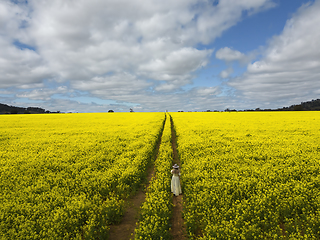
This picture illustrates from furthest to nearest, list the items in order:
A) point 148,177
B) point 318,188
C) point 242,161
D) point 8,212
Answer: point 242,161 < point 148,177 < point 318,188 < point 8,212

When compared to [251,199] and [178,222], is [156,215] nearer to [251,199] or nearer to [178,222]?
[178,222]

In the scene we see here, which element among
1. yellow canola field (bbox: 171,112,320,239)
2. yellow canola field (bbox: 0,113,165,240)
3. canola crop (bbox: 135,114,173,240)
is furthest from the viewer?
yellow canola field (bbox: 0,113,165,240)

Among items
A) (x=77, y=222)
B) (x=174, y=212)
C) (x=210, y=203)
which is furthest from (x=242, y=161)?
(x=77, y=222)

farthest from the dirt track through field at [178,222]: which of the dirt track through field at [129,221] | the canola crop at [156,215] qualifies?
the dirt track through field at [129,221]

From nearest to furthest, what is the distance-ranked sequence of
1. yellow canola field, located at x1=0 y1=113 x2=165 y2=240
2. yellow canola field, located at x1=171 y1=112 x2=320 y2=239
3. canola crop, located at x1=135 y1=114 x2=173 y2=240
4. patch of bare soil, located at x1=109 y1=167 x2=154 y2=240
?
canola crop, located at x1=135 y1=114 x2=173 y2=240 < yellow canola field, located at x1=171 y1=112 x2=320 y2=239 < yellow canola field, located at x1=0 y1=113 x2=165 y2=240 < patch of bare soil, located at x1=109 y1=167 x2=154 y2=240

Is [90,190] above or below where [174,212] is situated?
above

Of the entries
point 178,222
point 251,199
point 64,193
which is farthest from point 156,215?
point 64,193

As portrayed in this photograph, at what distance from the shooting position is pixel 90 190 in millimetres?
8039

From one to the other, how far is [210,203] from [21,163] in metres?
12.4

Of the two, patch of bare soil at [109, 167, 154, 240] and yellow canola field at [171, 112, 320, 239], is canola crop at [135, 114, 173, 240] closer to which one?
patch of bare soil at [109, 167, 154, 240]

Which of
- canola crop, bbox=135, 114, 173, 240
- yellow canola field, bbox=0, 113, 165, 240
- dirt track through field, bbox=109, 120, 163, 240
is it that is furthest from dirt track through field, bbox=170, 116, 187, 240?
yellow canola field, bbox=0, 113, 165, 240

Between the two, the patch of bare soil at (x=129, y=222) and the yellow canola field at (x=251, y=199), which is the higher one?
the yellow canola field at (x=251, y=199)

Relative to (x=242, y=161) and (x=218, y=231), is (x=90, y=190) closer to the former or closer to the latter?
(x=218, y=231)

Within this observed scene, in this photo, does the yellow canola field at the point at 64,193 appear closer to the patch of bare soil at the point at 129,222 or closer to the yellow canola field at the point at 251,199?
the patch of bare soil at the point at 129,222
